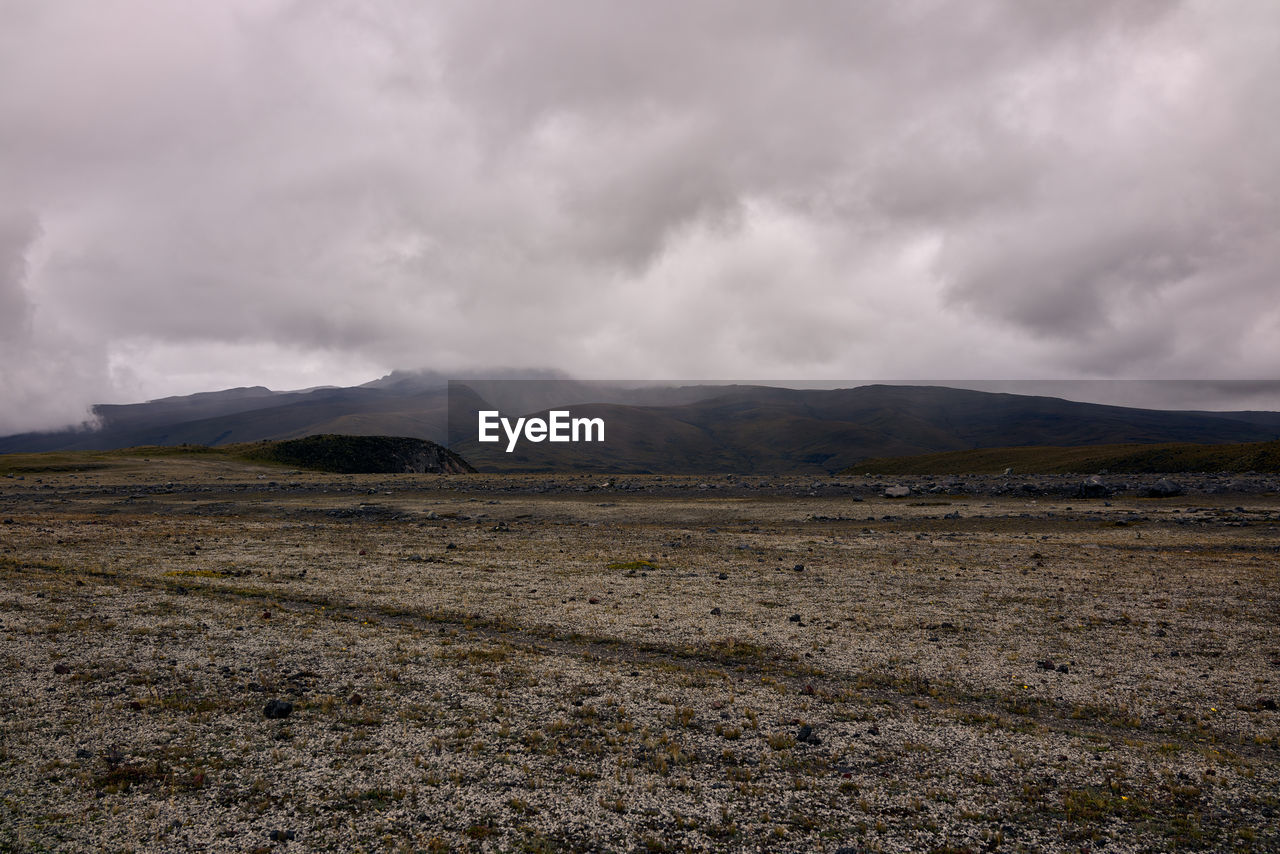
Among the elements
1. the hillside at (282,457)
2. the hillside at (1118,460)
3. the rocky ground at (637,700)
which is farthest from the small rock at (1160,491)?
the hillside at (282,457)

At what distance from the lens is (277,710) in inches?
477

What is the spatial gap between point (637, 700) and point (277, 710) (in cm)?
743

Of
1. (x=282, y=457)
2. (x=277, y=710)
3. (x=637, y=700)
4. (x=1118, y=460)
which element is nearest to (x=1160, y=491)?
(x=1118, y=460)

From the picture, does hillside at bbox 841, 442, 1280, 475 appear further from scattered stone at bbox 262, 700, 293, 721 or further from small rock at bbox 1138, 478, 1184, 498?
scattered stone at bbox 262, 700, 293, 721

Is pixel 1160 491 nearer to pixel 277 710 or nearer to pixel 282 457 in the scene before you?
pixel 277 710

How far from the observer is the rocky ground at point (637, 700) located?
894 cm

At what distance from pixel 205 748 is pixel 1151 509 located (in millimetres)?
59174

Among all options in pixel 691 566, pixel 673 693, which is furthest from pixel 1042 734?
pixel 691 566

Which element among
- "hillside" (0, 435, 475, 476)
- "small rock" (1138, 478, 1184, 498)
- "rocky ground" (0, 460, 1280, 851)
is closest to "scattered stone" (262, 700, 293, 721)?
"rocky ground" (0, 460, 1280, 851)

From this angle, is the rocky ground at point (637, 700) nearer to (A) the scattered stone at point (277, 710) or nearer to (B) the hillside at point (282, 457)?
(A) the scattered stone at point (277, 710)

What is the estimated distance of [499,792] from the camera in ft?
31.6

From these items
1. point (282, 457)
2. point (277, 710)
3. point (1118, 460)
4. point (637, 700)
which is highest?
point (282, 457)

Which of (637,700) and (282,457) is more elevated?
(282,457)

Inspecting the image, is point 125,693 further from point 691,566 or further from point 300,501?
point 300,501
